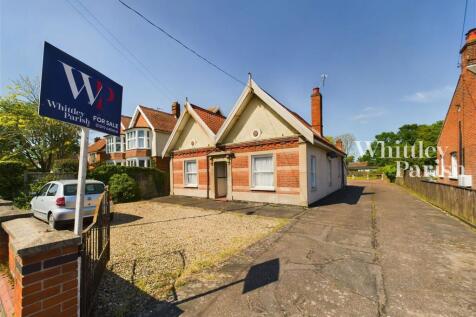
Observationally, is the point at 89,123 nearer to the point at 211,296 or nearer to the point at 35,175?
the point at 211,296

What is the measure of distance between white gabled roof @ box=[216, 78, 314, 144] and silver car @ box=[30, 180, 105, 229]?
24.8ft

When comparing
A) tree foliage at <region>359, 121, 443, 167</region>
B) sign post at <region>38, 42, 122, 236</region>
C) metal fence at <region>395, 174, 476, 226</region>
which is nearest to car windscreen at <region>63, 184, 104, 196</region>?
sign post at <region>38, 42, 122, 236</region>

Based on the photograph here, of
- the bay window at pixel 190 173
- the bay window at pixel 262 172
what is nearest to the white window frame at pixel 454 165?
the bay window at pixel 262 172

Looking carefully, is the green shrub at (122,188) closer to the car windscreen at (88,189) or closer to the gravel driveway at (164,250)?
the gravel driveway at (164,250)

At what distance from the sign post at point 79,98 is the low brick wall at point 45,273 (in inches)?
19.8

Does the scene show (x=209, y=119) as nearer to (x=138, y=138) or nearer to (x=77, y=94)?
(x=138, y=138)

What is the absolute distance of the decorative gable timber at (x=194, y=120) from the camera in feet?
47.5

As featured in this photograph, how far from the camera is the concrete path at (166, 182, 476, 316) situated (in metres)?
3.04

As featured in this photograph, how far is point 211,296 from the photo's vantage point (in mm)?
3336

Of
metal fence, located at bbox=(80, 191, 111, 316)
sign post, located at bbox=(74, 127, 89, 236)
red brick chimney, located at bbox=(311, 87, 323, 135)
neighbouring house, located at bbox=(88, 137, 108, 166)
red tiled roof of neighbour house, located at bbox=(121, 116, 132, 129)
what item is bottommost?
metal fence, located at bbox=(80, 191, 111, 316)

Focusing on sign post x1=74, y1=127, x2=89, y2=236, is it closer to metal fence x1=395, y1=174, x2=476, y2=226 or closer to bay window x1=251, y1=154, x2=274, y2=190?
bay window x1=251, y1=154, x2=274, y2=190

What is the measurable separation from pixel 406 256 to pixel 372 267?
1.23m

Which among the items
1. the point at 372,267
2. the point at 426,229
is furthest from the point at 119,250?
the point at 426,229

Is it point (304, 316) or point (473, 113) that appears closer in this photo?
point (304, 316)
